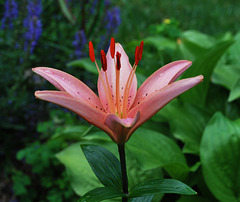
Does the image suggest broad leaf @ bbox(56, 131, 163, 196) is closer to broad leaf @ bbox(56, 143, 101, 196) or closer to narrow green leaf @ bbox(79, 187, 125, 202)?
broad leaf @ bbox(56, 143, 101, 196)

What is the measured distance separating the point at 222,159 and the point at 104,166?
694 millimetres

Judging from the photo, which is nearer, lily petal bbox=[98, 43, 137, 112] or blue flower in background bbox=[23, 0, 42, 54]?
lily petal bbox=[98, 43, 137, 112]

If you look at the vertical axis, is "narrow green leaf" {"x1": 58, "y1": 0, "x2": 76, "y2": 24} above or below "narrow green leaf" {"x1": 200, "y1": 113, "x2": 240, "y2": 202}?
above

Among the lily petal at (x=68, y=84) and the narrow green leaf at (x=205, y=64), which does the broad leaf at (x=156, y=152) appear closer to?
the narrow green leaf at (x=205, y=64)

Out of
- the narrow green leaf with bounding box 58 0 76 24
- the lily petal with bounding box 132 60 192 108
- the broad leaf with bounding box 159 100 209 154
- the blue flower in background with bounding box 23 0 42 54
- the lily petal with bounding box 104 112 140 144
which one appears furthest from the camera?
the narrow green leaf with bounding box 58 0 76 24

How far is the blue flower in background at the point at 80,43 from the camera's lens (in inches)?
76.8

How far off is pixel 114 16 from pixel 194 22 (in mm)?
2222

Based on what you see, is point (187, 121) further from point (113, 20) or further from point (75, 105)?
point (75, 105)

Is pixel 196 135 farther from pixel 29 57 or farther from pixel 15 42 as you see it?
pixel 15 42

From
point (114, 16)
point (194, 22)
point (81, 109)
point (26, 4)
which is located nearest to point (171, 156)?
point (81, 109)

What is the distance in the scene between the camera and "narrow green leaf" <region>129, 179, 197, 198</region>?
688 millimetres

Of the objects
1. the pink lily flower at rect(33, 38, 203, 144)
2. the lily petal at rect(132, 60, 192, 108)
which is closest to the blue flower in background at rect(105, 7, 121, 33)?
the pink lily flower at rect(33, 38, 203, 144)

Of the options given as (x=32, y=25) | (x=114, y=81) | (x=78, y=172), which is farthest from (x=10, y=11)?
(x=114, y=81)

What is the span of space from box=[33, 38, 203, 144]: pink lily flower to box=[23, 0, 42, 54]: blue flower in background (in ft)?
3.33
